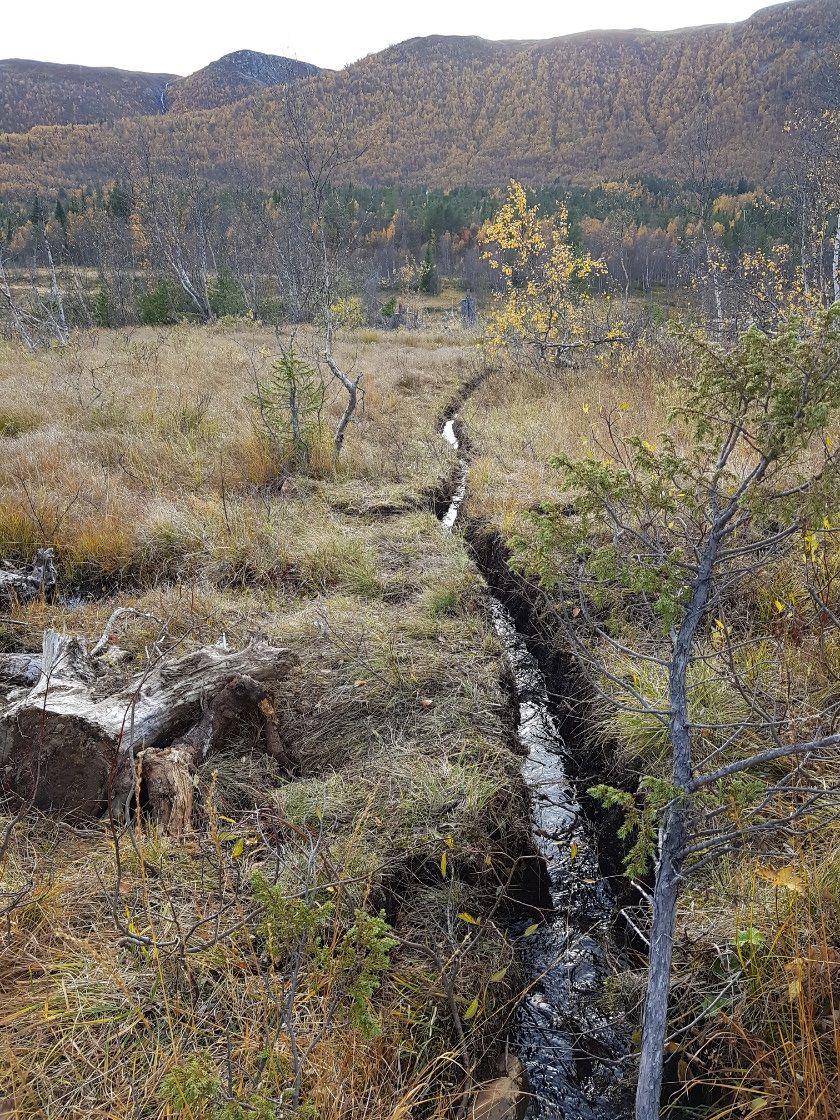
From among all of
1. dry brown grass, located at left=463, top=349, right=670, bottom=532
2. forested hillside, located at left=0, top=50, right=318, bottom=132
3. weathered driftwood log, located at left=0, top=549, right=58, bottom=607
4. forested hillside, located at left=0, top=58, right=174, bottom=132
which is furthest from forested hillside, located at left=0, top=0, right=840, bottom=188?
weathered driftwood log, located at left=0, top=549, right=58, bottom=607

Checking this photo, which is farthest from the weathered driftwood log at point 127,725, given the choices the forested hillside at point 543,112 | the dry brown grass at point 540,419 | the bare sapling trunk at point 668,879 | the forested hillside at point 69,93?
the forested hillside at point 69,93

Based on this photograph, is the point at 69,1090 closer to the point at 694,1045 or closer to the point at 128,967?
the point at 128,967

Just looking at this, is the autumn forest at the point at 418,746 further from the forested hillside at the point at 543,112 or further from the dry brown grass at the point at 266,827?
the forested hillside at the point at 543,112

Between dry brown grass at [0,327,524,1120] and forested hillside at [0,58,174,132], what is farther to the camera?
forested hillside at [0,58,174,132]

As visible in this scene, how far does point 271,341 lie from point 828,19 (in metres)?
174

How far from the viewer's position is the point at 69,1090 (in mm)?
1750

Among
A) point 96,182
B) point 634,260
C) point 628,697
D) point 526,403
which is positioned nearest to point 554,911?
point 628,697

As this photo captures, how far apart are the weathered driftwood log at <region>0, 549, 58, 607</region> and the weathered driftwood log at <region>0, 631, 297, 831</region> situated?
1.48m

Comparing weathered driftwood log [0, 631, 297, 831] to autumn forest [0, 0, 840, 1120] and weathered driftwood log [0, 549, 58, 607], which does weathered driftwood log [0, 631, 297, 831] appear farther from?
weathered driftwood log [0, 549, 58, 607]

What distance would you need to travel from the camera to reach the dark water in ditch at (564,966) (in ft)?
7.41

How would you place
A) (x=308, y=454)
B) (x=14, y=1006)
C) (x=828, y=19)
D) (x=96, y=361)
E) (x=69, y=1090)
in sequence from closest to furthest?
(x=69, y=1090) → (x=14, y=1006) → (x=308, y=454) → (x=96, y=361) → (x=828, y=19)

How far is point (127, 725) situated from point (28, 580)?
239 cm

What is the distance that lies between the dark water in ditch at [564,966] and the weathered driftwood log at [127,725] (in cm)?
152

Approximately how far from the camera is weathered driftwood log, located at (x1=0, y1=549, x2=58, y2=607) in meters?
4.58
